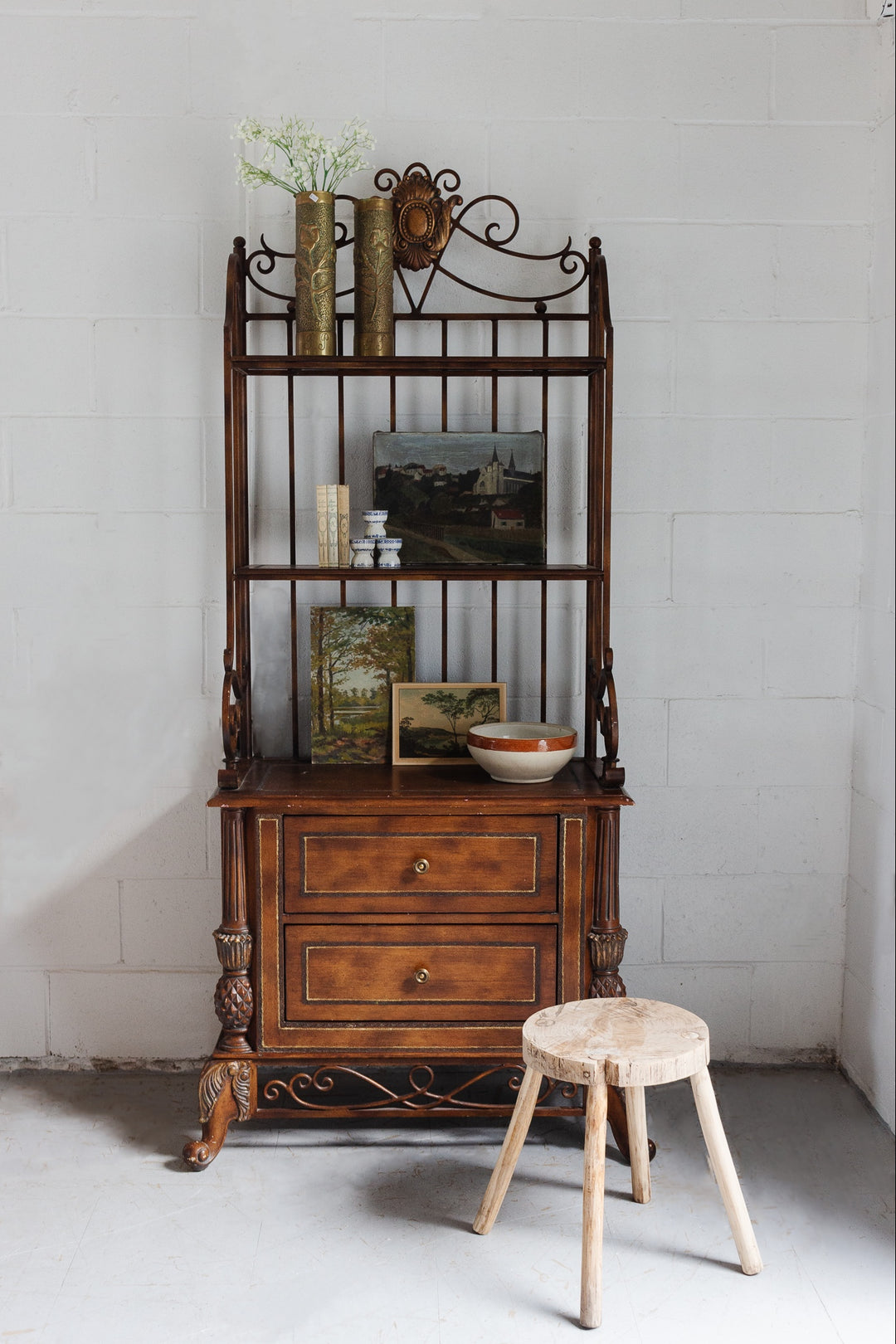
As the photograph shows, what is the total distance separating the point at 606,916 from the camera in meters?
2.32

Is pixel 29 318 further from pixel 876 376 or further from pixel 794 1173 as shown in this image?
pixel 794 1173

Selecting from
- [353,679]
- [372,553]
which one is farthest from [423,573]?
[353,679]

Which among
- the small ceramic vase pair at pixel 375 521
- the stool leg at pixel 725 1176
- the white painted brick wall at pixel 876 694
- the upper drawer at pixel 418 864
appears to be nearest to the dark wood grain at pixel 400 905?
the upper drawer at pixel 418 864

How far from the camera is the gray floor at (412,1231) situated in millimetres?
1891

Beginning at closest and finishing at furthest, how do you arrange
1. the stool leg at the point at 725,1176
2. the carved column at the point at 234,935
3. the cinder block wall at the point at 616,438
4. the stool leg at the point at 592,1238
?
the stool leg at the point at 592,1238 → the stool leg at the point at 725,1176 → the carved column at the point at 234,935 → the cinder block wall at the point at 616,438

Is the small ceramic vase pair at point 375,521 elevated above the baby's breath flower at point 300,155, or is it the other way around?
the baby's breath flower at point 300,155

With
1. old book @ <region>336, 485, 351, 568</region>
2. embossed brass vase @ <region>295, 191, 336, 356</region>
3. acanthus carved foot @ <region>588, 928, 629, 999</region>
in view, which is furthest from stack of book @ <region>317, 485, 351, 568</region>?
acanthus carved foot @ <region>588, 928, 629, 999</region>

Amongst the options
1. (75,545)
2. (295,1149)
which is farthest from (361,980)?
(75,545)

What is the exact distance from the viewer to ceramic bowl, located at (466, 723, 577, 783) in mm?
2381

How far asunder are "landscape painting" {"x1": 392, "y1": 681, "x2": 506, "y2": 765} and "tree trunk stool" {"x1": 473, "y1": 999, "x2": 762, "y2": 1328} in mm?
659

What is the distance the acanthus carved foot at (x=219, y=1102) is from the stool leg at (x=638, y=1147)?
2.46ft

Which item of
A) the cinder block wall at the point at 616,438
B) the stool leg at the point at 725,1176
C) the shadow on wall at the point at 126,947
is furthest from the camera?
the shadow on wall at the point at 126,947

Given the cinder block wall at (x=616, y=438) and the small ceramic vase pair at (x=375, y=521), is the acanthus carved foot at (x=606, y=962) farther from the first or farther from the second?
the small ceramic vase pair at (x=375, y=521)

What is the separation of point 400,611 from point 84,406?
Answer: 33.2 inches
